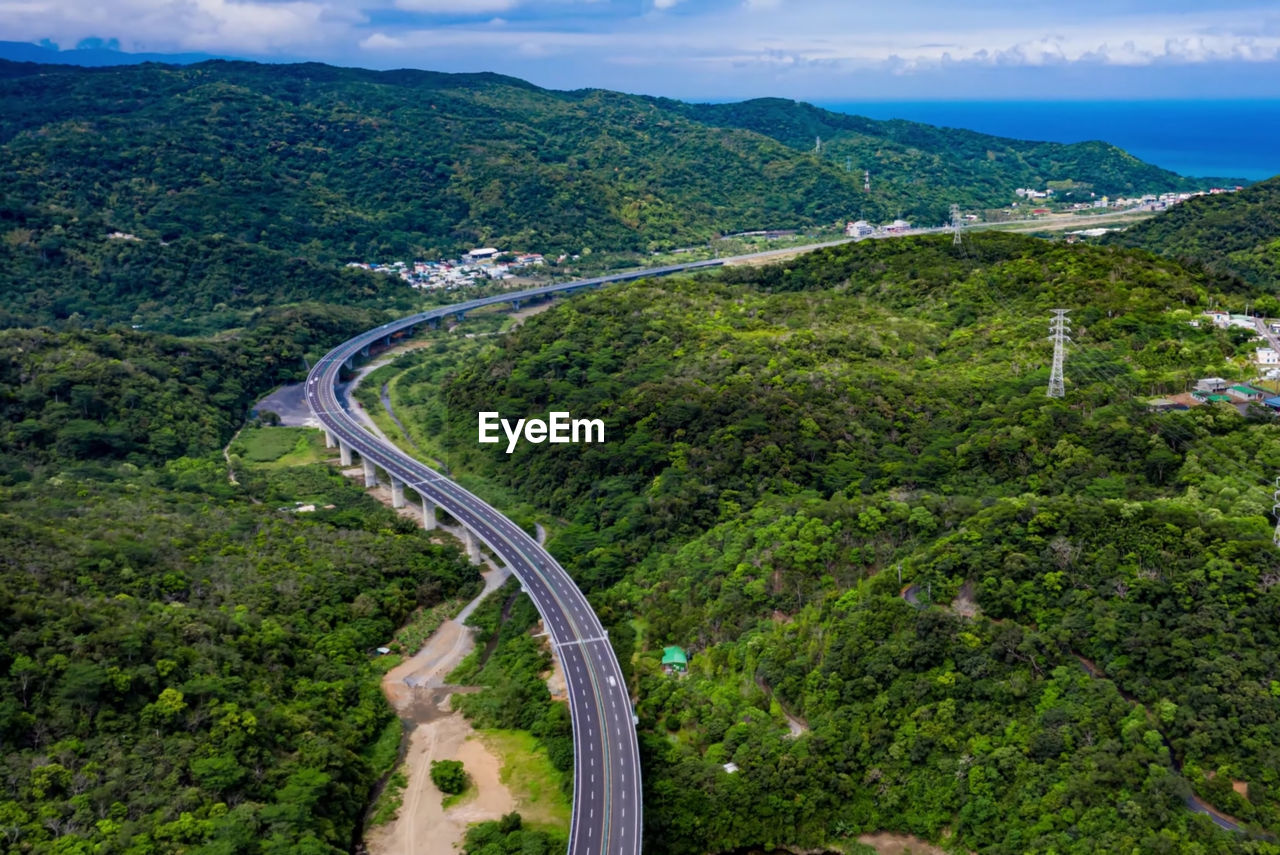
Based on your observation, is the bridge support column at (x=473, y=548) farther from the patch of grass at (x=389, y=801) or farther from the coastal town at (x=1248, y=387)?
the coastal town at (x=1248, y=387)

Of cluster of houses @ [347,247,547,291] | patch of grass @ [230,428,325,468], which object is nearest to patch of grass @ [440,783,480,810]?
patch of grass @ [230,428,325,468]

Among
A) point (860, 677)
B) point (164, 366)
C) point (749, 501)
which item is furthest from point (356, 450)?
point (860, 677)

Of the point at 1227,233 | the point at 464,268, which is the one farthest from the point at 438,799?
the point at 464,268

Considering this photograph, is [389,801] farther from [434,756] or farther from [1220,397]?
[1220,397]

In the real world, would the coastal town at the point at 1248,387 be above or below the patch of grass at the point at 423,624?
above

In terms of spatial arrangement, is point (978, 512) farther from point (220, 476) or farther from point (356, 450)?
point (220, 476)

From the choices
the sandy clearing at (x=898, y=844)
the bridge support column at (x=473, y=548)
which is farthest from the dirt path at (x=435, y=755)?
the sandy clearing at (x=898, y=844)

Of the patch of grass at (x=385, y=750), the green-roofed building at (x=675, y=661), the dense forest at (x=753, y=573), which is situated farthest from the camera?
the green-roofed building at (x=675, y=661)
